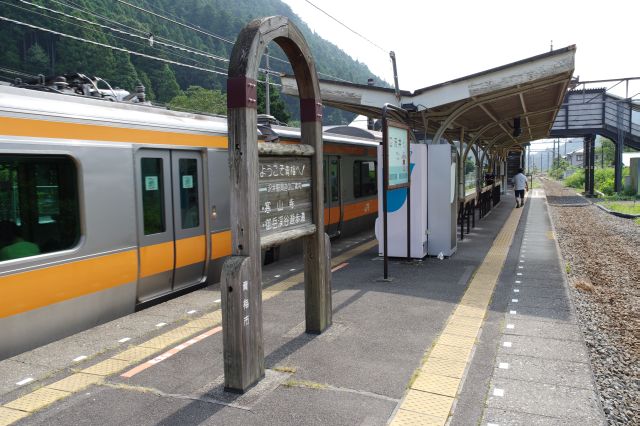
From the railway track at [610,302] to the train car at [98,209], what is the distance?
15.3ft

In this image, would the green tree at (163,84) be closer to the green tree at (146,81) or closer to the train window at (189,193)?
the green tree at (146,81)

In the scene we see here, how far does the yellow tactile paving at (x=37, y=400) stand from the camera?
3730 millimetres

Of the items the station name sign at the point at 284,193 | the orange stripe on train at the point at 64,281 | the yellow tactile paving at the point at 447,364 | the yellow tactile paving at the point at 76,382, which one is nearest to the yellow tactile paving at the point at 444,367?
the yellow tactile paving at the point at 447,364

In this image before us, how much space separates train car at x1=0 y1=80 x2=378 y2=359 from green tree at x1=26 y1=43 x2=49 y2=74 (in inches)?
1781

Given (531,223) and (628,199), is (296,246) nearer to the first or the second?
(531,223)

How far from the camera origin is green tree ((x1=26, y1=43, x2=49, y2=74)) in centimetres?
4519

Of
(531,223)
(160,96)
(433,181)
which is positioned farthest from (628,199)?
(160,96)

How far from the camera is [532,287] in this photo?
23.3 ft

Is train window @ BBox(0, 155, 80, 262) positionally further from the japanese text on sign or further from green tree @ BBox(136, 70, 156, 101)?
green tree @ BBox(136, 70, 156, 101)

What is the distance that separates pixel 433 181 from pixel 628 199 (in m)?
20.5

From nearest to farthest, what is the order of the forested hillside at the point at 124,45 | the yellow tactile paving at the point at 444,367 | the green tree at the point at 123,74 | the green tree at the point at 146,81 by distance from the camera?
the yellow tactile paving at the point at 444,367, the forested hillside at the point at 124,45, the green tree at the point at 123,74, the green tree at the point at 146,81

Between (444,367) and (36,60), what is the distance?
1989 inches

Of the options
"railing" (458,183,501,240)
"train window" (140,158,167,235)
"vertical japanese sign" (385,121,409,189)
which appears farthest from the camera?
"railing" (458,183,501,240)

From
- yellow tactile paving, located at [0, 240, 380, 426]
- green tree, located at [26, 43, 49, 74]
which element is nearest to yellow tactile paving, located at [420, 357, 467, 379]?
yellow tactile paving, located at [0, 240, 380, 426]
